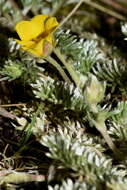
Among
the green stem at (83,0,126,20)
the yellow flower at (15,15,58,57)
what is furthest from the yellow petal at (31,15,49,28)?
the green stem at (83,0,126,20)

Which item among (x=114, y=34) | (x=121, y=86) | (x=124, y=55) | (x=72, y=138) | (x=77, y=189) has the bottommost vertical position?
(x=77, y=189)

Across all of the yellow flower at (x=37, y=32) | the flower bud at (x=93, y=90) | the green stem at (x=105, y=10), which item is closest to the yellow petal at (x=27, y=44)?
the yellow flower at (x=37, y=32)

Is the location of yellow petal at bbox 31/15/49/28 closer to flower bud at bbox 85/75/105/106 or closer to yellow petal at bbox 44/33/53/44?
yellow petal at bbox 44/33/53/44

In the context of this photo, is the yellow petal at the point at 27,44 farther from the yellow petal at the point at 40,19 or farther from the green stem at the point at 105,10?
the green stem at the point at 105,10

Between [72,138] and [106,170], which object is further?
[72,138]

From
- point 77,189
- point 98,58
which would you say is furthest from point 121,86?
point 77,189

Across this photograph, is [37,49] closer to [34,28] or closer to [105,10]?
[34,28]

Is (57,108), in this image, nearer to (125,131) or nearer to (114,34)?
(125,131)
